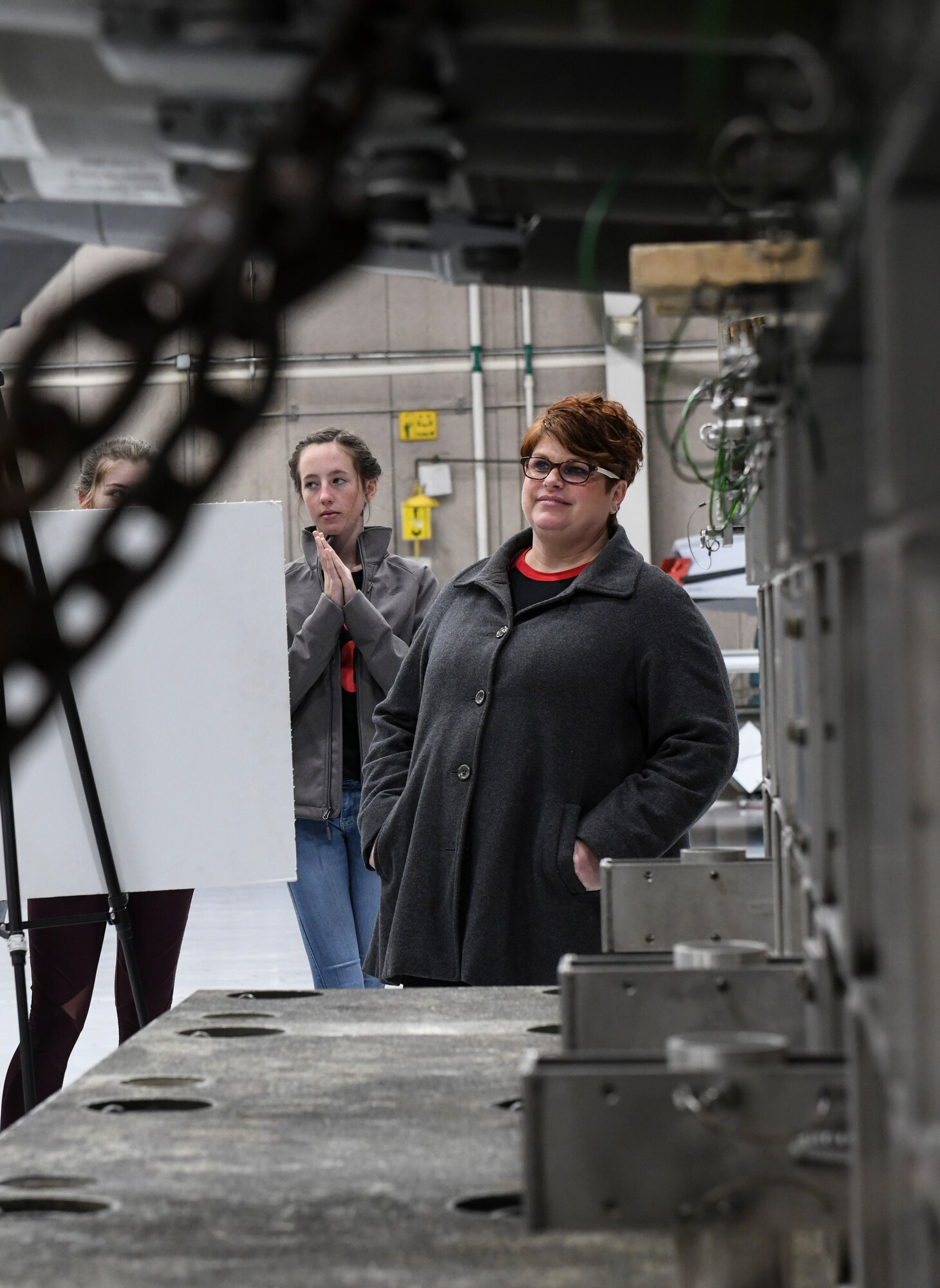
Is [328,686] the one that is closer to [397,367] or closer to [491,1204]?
[491,1204]

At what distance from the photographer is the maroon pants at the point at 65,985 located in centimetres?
266

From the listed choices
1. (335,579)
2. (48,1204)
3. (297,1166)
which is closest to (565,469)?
(335,579)

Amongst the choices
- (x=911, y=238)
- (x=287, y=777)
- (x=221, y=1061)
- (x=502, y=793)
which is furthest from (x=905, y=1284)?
(x=287, y=777)

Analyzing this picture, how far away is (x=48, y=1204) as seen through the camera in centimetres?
107

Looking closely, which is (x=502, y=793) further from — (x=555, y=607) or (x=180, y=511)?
(x=180, y=511)

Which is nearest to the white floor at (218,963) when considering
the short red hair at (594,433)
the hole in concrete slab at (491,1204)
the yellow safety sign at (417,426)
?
the short red hair at (594,433)

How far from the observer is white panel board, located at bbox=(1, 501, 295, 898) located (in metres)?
2.72

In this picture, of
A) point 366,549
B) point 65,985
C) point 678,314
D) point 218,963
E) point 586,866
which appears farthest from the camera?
point 218,963

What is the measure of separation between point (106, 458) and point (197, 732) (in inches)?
21.2

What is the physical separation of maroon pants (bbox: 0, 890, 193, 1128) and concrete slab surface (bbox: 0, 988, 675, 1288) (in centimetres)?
109

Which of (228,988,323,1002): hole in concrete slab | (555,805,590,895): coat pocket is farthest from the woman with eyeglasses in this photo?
(228,988,323,1002): hole in concrete slab

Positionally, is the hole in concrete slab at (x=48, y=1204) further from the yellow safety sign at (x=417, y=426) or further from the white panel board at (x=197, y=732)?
the yellow safety sign at (x=417, y=426)

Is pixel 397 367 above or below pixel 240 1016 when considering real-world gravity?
above

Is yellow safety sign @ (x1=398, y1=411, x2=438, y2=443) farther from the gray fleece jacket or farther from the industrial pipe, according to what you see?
the gray fleece jacket
